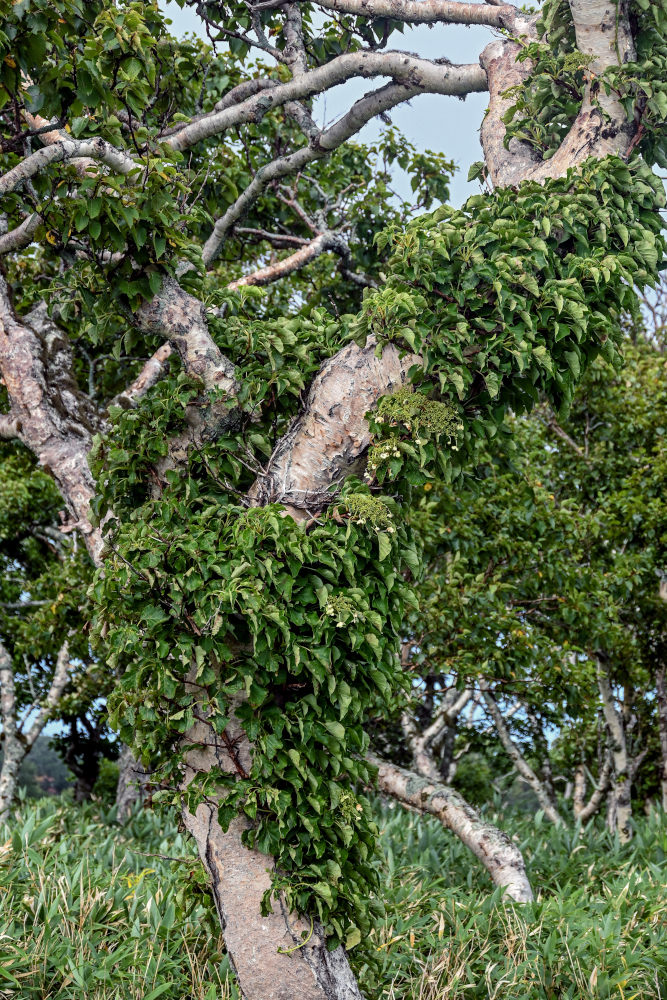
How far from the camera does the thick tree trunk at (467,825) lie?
6156 millimetres

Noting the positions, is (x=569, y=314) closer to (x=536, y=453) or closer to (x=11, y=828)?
(x=536, y=453)

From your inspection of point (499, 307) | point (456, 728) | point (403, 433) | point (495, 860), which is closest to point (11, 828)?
point (495, 860)

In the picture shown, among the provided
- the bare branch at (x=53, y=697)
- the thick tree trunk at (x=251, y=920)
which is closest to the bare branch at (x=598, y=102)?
the thick tree trunk at (x=251, y=920)

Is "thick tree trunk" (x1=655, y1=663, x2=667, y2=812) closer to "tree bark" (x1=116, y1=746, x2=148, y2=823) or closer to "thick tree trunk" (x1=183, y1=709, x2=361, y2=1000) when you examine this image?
"tree bark" (x1=116, y1=746, x2=148, y2=823)

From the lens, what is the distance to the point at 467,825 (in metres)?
6.70

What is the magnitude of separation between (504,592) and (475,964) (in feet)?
11.4

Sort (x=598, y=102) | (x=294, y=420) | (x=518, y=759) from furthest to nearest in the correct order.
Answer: (x=518, y=759)
(x=598, y=102)
(x=294, y=420)

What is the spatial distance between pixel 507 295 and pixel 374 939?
383 centimetres

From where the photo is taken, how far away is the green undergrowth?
175 inches

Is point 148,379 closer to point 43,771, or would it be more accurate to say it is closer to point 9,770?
point 9,770

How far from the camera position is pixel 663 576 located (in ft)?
32.7

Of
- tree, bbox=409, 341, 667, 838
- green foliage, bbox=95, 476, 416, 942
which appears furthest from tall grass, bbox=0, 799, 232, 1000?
tree, bbox=409, 341, 667, 838

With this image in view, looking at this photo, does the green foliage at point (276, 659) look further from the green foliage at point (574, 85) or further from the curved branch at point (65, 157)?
the green foliage at point (574, 85)

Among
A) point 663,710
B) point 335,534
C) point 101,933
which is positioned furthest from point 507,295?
point 663,710
